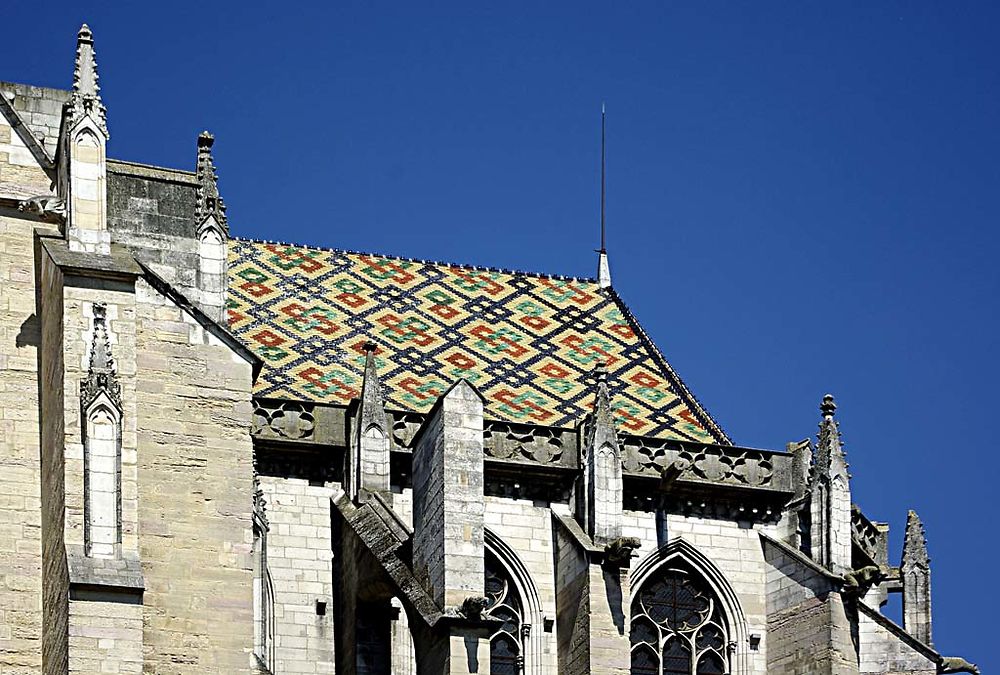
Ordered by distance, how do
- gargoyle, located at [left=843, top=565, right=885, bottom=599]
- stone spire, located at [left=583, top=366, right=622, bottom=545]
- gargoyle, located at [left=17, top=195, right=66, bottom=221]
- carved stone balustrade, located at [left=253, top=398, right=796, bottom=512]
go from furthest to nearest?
gargoyle, located at [left=843, top=565, right=885, bottom=599] < stone spire, located at [left=583, top=366, right=622, bottom=545] < carved stone balustrade, located at [left=253, top=398, right=796, bottom=512] < gargoyle, located at [left=17, top=195, right=66, bottom=221]

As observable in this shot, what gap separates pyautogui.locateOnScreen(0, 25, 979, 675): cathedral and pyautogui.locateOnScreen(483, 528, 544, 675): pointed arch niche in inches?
1.0

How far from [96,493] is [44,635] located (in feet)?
4.00

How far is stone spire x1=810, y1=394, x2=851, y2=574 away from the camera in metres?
25.4

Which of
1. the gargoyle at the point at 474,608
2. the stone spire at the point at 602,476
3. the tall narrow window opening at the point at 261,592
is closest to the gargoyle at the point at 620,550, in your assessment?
the stone spire at the point at 602,476

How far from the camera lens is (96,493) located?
17.8 m

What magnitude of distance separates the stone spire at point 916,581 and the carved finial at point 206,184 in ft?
27.2

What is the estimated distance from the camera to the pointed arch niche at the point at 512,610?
2438cm

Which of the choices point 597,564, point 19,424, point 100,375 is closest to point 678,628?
point 597,564

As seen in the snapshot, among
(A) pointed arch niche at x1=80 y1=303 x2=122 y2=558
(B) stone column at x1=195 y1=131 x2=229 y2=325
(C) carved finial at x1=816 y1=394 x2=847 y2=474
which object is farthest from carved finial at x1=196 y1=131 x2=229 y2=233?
(C) carved finial at x1=816 y1=394 x2=847 y2=474

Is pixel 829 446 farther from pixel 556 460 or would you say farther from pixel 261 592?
pixel 261 592

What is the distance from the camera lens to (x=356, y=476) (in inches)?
938

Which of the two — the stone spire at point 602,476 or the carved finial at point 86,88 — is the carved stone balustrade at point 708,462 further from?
the carved finial at point 86,88

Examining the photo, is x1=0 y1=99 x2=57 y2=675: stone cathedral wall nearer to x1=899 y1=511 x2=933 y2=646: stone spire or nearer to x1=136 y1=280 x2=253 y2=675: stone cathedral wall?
x1=136 y1=280 x2=253 y2=675: stone cathedral wall

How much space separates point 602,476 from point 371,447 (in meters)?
2.28
